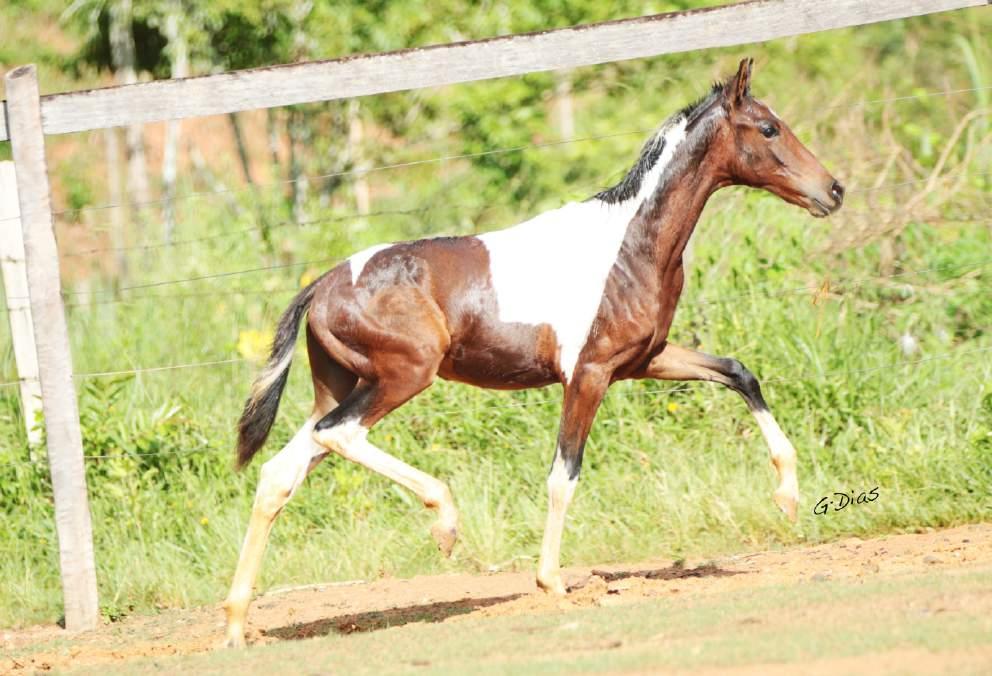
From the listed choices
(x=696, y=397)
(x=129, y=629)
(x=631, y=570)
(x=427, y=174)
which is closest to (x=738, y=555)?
(x=631, y=570)

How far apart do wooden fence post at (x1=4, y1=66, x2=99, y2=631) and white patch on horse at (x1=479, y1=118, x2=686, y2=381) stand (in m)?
2.10

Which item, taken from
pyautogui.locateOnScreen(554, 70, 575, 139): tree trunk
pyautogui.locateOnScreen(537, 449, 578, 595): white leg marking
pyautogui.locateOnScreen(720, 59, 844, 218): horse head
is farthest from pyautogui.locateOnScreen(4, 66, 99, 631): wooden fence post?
pyautogui.locateOnScreen(554, 70, 575, 139): tree trunk

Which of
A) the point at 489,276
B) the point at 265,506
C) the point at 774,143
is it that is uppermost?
the point at 774,143

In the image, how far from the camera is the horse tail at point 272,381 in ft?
20.3

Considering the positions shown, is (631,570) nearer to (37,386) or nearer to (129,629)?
(129,629)

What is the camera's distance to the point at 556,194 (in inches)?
478

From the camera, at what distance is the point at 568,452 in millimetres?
6059

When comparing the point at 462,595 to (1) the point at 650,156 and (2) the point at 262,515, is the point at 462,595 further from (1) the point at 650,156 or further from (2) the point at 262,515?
(1) the point at 650,156

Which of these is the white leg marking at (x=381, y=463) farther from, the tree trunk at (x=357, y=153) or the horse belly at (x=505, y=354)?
the tree trunk at (x=357, y=153)

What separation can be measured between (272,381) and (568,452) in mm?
1365

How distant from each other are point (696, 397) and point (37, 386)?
148 inches

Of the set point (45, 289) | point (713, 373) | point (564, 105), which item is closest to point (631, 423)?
point (713, 373)

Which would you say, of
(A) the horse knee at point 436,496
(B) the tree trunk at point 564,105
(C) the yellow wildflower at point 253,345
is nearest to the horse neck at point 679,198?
(A) the horse knee at point 436,496

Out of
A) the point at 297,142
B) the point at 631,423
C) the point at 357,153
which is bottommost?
the point at 631,423
